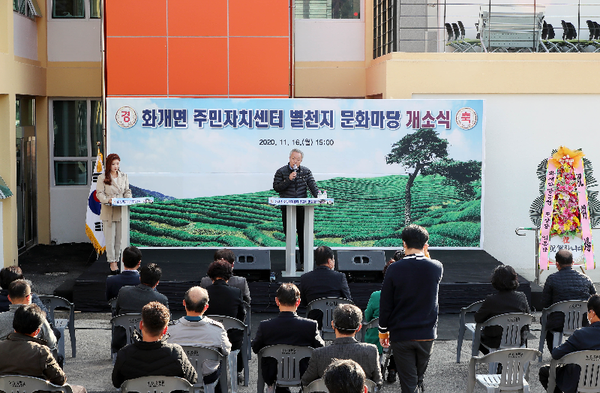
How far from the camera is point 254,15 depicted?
11211 millimetres

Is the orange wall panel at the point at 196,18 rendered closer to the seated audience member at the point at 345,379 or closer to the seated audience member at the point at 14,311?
the seated audience member at the point at 14,311

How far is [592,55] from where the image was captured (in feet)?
34.4

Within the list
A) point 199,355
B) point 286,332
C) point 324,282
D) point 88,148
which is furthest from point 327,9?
point 199,355

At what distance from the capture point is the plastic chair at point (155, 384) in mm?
4004

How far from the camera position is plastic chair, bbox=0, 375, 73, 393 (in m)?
4.06

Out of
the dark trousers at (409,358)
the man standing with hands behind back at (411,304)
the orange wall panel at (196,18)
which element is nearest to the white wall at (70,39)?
the orange wall panel at (196,18)

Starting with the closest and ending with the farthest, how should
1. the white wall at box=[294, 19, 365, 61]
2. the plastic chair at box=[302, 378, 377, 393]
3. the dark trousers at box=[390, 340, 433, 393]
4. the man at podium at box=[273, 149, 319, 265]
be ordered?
the plastic chair at box=[302, 378, 377, 393]
the dark trousers at box=[390, 340, 433, 393]
the man at podium at box=[273, 149, 319, 265]
the white wall at box=[294, 19, 365, 61]

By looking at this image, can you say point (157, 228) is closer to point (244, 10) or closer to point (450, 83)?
point (244, 10)

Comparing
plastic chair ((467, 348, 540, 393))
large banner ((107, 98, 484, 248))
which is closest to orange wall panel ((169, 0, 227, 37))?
large banner ((107, 98, 484, 248))

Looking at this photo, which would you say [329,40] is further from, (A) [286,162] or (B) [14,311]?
(B) [14,311]

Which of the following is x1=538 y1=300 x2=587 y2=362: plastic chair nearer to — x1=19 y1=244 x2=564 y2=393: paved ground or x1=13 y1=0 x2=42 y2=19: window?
x1=19 y1=244 x2=564 y2=393: paved ground

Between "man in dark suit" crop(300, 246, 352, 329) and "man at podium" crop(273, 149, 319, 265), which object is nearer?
"man in dark suit" crop(300, 246, 352, 329)

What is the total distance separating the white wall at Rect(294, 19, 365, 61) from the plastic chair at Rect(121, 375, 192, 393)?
908 centimetres

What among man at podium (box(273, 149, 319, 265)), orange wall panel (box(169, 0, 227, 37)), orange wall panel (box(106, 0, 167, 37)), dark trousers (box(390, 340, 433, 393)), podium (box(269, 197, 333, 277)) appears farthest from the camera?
orange wall panel (box(169, 0, 227, 37))
